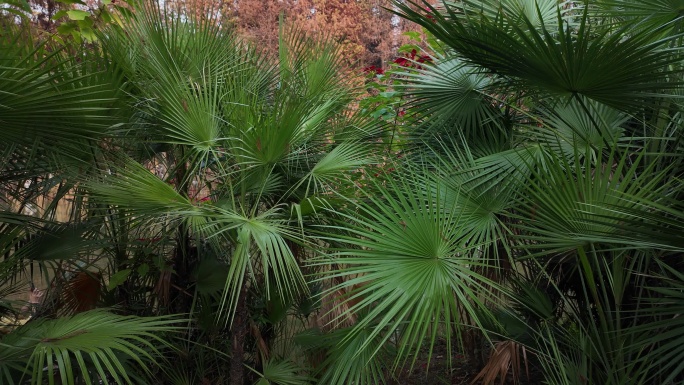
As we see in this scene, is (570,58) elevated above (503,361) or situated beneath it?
elevated above

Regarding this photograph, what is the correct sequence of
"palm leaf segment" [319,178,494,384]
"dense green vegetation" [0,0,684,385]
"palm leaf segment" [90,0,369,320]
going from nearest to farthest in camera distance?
"palm leaf segment" [319,178,494,384]
"dense green vegetation" [0,0,684,385]
"palm leaf segment" [90,0,369,320]

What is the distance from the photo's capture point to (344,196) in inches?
107

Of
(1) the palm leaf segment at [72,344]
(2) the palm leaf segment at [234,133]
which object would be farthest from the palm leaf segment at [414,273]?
(1) the palm leaf segment at [72,344]

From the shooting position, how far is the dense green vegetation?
2.17 metres

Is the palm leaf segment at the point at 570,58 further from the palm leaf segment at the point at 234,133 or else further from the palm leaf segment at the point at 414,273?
the palm leaf segment at the point at 234,133

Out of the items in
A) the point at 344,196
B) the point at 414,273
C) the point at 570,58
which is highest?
the point at 570,58

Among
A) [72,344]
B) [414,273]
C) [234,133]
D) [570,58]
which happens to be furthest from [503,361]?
[72,344]

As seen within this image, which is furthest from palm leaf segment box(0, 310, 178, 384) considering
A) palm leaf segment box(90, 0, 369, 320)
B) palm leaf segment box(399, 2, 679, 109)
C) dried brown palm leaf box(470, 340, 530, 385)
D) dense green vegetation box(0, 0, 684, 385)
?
palm leaf segment box(399, 2, 679, 109)

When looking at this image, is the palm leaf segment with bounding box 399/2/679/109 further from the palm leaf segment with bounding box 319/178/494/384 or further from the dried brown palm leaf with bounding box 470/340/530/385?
the dried brown palm leaf with bounding box 470/340/530/385

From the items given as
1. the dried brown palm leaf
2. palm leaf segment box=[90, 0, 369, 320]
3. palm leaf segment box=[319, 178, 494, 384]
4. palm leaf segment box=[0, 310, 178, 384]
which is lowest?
the dried brown palm leaf

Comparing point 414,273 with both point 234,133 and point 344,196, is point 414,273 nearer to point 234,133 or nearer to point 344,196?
point 344,196

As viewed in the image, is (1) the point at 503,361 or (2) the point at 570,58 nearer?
(2) the point at 570,58

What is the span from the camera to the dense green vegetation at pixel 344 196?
→ 2172 mm

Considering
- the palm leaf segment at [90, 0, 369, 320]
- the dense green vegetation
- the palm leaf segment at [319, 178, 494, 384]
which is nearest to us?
the palm leaf segment at [319, 178, 494, 384]
